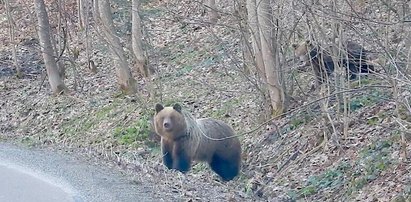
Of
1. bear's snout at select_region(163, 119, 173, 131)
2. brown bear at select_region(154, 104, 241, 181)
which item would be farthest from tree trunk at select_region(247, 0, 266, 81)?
bear's snout at select_region(163, 119, 173, 131)

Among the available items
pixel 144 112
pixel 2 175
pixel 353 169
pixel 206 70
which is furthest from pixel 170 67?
pixel 353 169

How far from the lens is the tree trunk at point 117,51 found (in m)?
18.5

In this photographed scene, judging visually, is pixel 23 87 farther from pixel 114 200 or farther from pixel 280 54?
pixel 114 200

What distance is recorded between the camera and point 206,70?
1906 cm

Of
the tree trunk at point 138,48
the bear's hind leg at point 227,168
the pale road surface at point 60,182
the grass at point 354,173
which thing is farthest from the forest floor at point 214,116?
the pale road surface at point 60,182

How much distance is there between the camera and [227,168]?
12.6m

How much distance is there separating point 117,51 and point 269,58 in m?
5.77

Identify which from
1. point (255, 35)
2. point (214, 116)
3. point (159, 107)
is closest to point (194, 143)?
point (159, 107)

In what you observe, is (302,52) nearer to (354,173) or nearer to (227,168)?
(227,168)

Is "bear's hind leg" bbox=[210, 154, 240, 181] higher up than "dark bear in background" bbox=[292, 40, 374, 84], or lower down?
lower down

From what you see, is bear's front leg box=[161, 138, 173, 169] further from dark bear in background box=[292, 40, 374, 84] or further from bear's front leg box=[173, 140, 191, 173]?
dark bear in background box=[292, 40, 374, 84]

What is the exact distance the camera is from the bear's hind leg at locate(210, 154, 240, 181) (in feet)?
41.4

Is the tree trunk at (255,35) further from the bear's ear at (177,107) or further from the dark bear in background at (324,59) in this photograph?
the bear's ear at (177,107)

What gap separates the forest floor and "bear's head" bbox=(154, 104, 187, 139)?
627 mm
